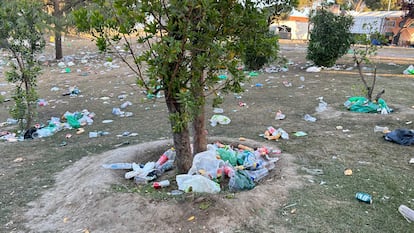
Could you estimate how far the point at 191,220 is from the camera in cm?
230

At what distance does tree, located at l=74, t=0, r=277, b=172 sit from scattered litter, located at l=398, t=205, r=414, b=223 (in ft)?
4.58

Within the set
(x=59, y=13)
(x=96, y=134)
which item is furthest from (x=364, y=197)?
(x=59, y=13)

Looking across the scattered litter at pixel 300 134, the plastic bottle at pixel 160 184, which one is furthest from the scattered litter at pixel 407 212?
the scattered litter at pixel 300 134

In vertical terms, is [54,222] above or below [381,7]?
below

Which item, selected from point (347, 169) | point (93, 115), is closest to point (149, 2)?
point (347, 169)

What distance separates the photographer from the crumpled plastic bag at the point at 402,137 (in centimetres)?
371

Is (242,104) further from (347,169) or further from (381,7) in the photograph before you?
(381,7)

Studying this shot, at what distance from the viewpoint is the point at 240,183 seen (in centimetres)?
284

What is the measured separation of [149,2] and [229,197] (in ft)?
4.62

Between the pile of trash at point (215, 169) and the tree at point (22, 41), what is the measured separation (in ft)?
7.57

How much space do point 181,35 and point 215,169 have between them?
1289 mm

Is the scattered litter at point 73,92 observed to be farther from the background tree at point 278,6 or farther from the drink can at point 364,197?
the drink can at point 364,197

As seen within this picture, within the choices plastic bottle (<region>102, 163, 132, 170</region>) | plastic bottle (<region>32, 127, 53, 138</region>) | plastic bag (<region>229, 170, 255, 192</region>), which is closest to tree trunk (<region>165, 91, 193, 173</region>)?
plastic bag (<region>229, 170, 255, 192</region>)

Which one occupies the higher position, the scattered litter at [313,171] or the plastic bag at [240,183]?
the scattered litter at [313,171]
